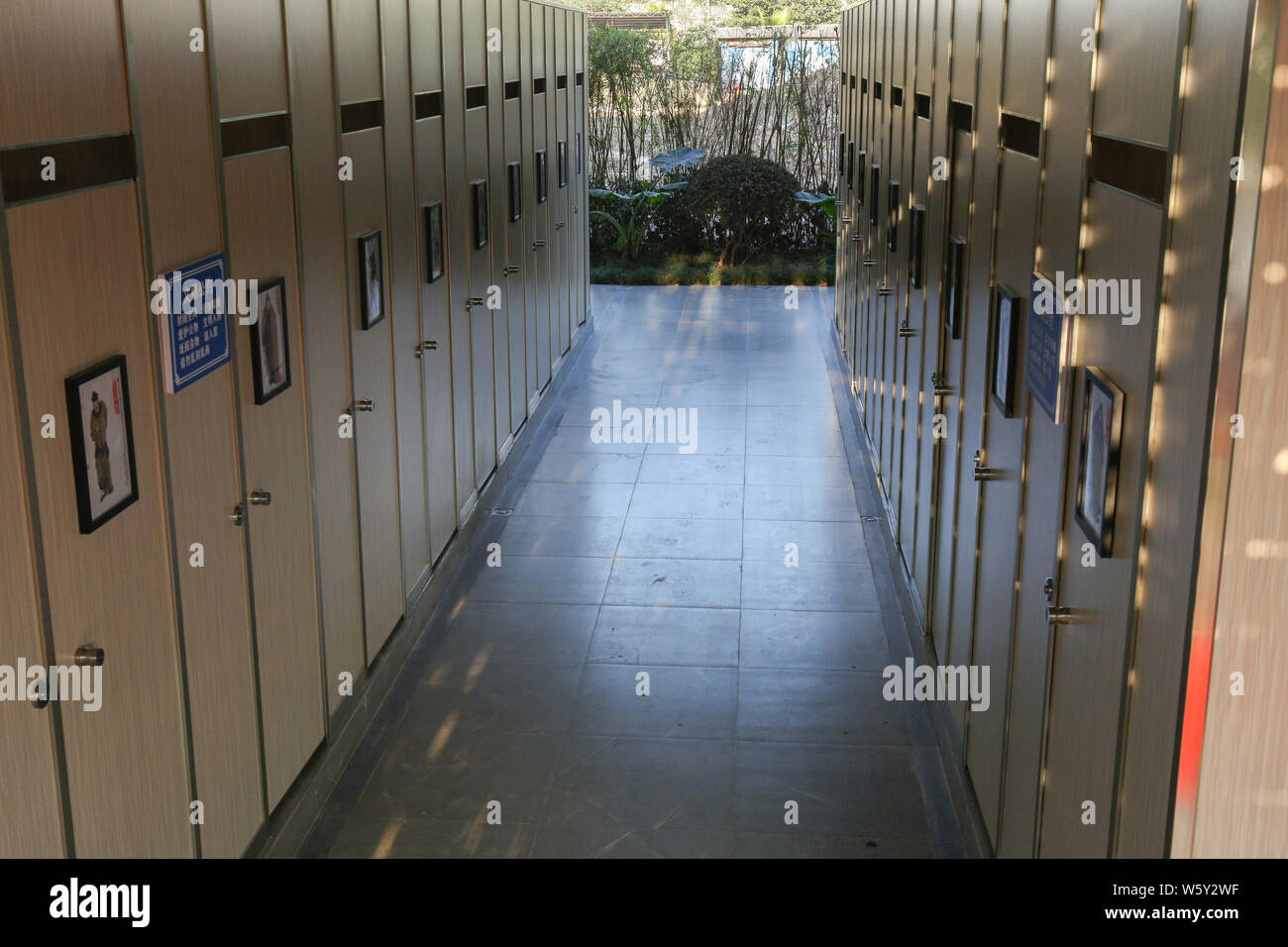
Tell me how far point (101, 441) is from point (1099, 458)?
228 cm

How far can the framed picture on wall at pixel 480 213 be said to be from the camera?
709cm

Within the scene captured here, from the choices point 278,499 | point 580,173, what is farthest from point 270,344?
point 580,173

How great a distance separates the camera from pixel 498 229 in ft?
25.8

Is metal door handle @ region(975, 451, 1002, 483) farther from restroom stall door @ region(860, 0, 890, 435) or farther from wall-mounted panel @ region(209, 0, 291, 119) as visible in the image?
restroom stall door @ region(860, 0, 890, 435)

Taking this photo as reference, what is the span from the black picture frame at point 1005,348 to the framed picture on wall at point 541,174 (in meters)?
5.73

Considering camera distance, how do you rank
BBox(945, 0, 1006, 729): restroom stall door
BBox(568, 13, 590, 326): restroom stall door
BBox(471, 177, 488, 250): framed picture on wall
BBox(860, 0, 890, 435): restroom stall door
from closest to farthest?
1. BBox(945, 0, 1006, 729): restroom stall door
2. BBox(471, 177, 488, 250): framed picture on wall
3. BBox(860, 0, 890, 435): restroom stall door
4. BBox(568, 13, 590, 326): restroom stall door

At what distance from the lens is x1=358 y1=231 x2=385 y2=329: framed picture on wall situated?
16.3ft

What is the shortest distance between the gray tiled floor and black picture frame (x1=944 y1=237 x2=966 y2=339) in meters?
1.64

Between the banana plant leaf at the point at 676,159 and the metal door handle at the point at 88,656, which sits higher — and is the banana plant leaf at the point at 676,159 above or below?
above

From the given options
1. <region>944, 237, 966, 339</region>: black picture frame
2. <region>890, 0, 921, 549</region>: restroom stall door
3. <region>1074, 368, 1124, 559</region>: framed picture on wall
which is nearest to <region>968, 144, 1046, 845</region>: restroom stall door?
<region>944, 237, 966, 339</region>: black picture frame

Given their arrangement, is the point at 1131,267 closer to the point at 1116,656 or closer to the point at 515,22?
the point at 1116,656

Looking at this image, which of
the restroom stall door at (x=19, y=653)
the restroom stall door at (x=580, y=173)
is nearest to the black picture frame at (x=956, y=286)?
the restroom stall door at (x=19, y=653)

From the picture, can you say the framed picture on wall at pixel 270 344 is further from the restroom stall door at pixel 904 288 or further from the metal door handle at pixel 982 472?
the restroom stall door at pixel 904 288

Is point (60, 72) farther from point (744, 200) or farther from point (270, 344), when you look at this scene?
point (744, 200)
